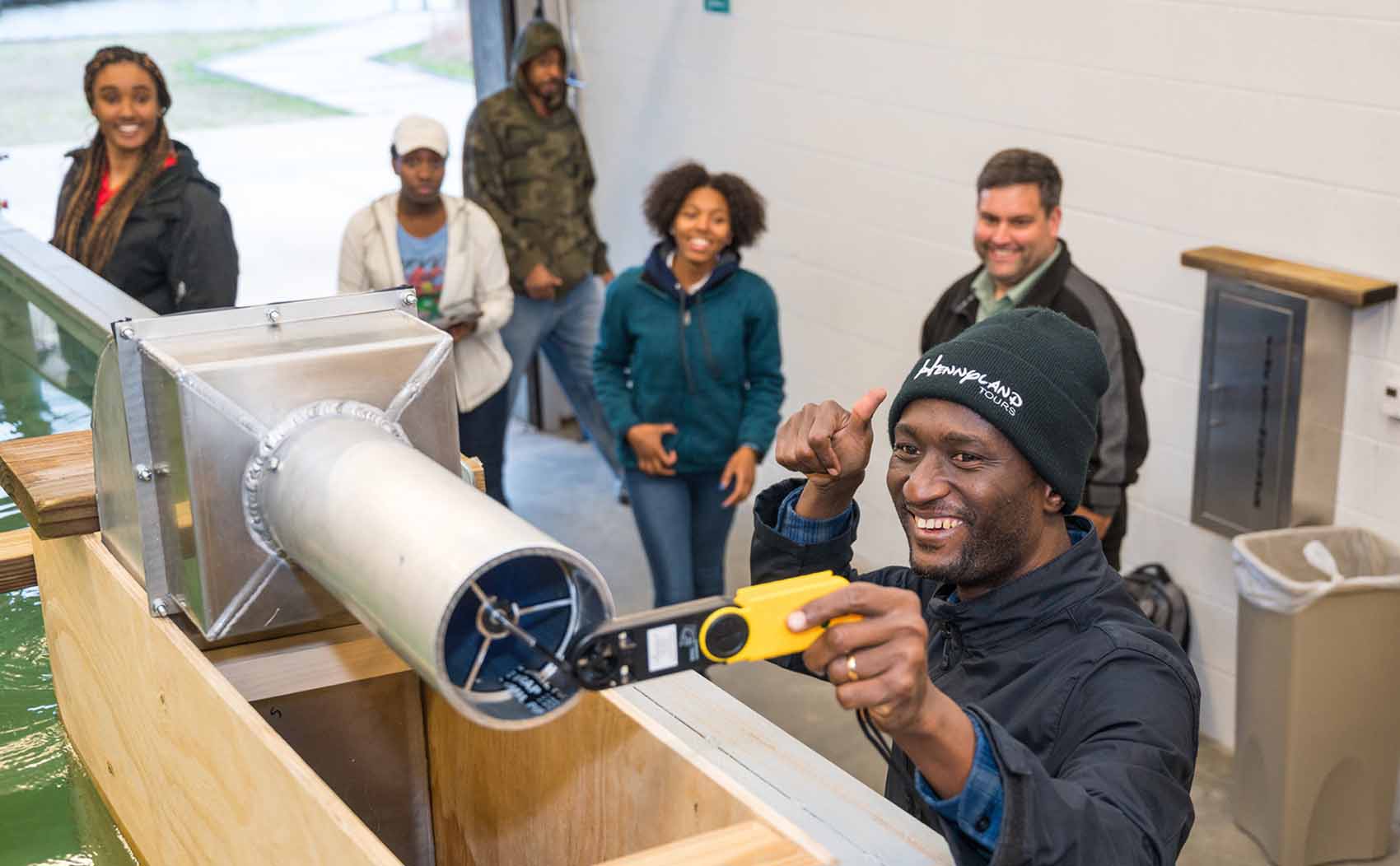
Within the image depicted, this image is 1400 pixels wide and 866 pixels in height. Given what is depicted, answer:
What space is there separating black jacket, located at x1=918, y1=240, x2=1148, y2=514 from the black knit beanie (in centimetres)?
160

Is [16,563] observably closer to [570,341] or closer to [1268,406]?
[1268,406]

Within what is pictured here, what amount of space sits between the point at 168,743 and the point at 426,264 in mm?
3115

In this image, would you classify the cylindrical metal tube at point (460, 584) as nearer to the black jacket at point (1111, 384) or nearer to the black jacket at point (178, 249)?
the black jacket at point (1111, 384)

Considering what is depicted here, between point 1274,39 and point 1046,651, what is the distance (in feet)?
7.84

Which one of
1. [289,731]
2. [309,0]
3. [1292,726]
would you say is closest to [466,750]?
[289,731]

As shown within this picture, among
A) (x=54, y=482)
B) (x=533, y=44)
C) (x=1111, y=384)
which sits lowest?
(x=1111, y=384)

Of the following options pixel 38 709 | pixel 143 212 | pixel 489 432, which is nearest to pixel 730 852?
pixel 38 709

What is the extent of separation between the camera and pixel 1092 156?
3.92 metres

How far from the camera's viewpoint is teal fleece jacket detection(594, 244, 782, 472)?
398cm

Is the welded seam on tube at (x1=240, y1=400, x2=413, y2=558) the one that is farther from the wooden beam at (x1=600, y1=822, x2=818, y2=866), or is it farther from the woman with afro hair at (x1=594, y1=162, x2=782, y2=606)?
the woman with afro hair at (x1=594, y1=162, x2=782, y2=606)

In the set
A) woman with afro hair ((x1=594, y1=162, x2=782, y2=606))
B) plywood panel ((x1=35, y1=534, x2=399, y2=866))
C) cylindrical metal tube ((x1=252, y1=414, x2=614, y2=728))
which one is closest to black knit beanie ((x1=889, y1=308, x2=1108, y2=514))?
cylindrical metal tube ((x1=252, y1=414, x2=614, y2=728))

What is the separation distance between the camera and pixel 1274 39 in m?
3.38

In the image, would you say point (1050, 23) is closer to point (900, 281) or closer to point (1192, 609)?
point (900, 281)

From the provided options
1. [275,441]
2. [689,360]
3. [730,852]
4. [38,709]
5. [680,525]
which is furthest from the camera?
[680,525]
